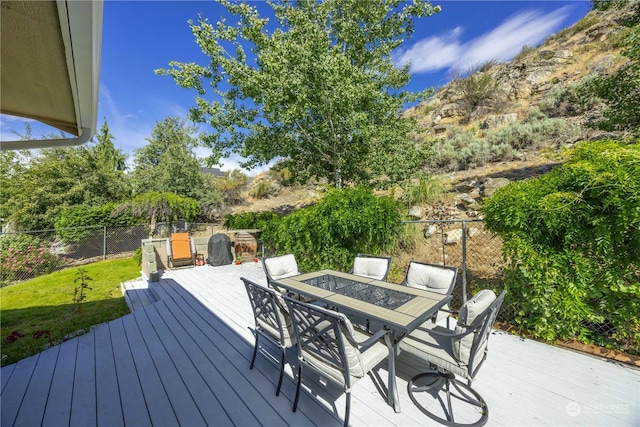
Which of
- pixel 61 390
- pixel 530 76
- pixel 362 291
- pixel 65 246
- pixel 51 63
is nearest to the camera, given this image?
pixel 51 63

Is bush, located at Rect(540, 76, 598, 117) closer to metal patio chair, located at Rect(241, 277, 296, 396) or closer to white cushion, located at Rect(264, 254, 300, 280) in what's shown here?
white cushion, located at Rect(264, 254, 300, 280)

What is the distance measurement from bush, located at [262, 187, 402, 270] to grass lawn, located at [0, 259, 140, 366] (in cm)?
363

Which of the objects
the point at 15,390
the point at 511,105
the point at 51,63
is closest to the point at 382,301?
the point at 51,63

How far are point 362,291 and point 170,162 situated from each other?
13.4 meters

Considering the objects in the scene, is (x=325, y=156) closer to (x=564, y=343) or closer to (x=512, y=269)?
(x=512, y=269)

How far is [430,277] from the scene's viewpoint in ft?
9.81

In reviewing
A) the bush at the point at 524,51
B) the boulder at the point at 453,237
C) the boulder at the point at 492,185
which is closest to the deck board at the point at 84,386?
the boulder at the point at 453,237

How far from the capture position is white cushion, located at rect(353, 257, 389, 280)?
348cm

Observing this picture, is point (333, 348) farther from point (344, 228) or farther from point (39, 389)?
point (39, 389)

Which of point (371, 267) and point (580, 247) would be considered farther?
point (371, 267)

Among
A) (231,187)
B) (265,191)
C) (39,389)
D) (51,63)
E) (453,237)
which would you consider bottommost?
(39,389)

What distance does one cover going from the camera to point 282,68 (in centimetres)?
622

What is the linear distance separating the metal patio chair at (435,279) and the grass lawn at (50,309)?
4796 mm

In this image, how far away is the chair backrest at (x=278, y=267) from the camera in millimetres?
3621
